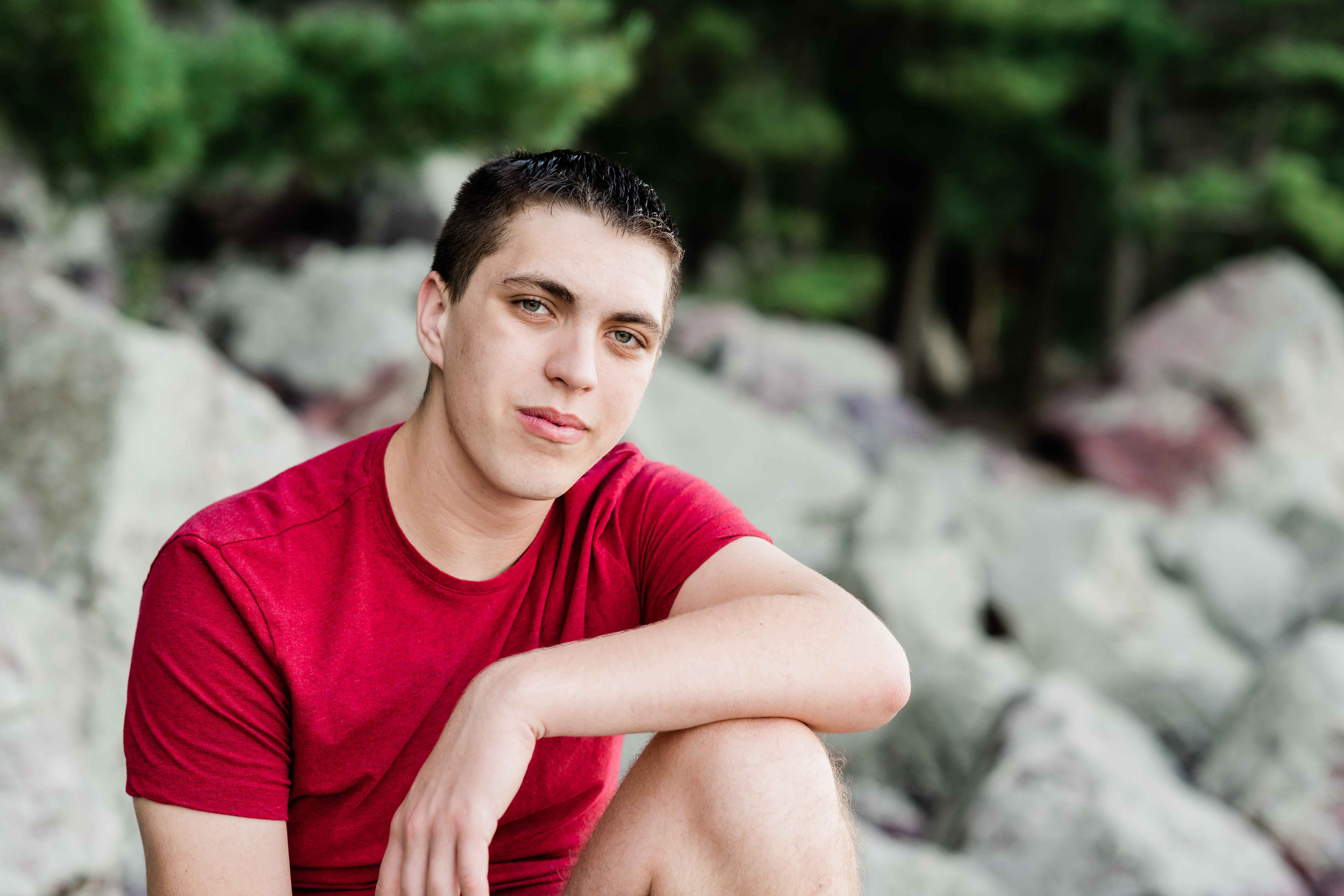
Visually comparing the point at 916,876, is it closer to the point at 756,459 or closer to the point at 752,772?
the point at 752,772

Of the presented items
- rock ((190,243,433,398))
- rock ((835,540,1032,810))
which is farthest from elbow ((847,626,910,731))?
rock ((190,243,433,398))

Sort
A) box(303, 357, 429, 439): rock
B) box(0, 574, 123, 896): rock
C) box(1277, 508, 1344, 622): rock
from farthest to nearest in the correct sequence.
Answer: box(1277, 508, 1344, 622): rock, box(303, 357, 429, 439): rock, box(0, 574, 123, 896): rock

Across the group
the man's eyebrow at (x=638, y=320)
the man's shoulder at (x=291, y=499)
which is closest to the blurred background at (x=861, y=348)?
Result: the man's shoulder at (x=291, y=499)

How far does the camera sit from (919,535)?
15.9ft

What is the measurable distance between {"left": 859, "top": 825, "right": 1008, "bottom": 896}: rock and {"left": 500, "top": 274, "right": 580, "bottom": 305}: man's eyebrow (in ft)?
4.83

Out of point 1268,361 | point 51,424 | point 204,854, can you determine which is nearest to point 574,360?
point 204,854

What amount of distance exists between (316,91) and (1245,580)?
4875 mm

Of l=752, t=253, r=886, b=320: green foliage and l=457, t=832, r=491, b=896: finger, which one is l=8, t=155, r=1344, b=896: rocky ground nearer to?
l=752, t=253, r=886, b=320: green foliage

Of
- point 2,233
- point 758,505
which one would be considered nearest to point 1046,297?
point 758,505

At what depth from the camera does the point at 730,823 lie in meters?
1.33

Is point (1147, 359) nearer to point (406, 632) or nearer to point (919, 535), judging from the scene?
point (919, 535)

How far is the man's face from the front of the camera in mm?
1444

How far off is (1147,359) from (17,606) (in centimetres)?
834

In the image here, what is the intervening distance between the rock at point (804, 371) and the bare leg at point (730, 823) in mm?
6445
